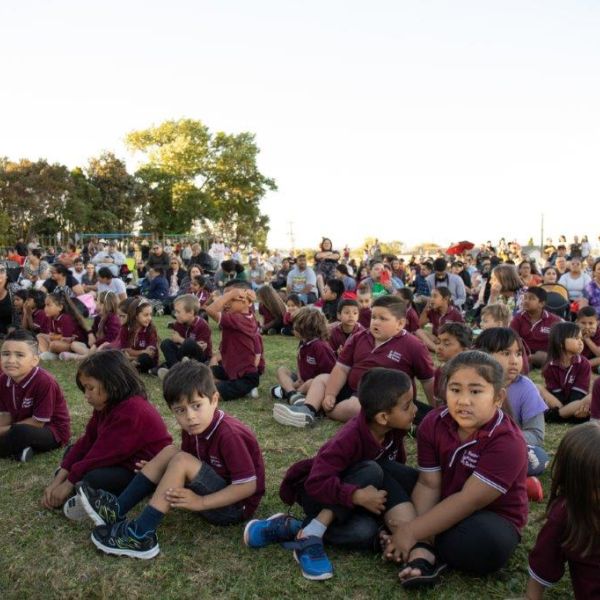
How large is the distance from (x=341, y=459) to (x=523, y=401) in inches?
59.9

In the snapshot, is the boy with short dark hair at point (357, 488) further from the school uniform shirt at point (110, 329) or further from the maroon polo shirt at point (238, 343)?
the school uniform shirt at point (110, 329)

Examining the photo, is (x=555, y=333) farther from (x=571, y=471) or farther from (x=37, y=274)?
(x=37, y=274)

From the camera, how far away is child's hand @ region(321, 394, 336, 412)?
499cm

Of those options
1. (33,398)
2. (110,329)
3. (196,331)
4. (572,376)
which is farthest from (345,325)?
(110,329)

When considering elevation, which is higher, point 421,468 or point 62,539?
point 421,468

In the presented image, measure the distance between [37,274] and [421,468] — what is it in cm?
1192

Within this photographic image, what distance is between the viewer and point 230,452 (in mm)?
3082

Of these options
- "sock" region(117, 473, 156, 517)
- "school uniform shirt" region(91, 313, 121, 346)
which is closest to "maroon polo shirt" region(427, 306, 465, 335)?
"school uniform shirt" region(91, 313, 121, 346)

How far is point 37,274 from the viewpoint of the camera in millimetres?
13016

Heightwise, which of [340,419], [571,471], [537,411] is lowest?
[340,419]

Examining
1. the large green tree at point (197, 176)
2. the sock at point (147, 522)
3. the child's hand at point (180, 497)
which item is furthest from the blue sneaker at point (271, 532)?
the large green tree at point (197, 176)

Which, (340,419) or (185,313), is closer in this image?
(340,419)

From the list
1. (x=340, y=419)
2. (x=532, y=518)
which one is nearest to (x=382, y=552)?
(x=532, y=518)

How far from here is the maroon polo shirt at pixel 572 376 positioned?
526 centimetres
